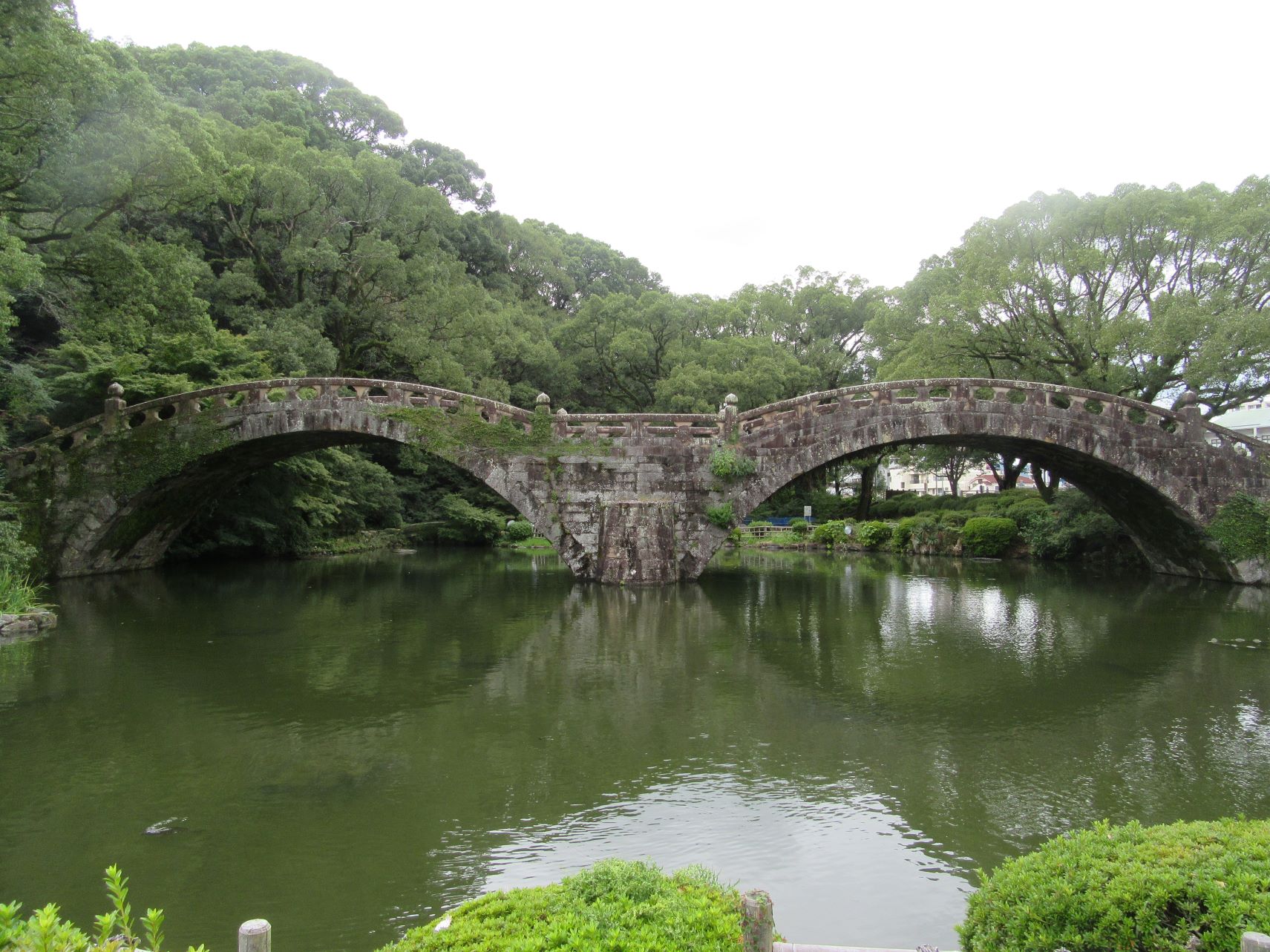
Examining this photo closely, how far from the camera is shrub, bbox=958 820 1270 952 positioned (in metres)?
2.89

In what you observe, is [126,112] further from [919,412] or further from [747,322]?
[747,322]

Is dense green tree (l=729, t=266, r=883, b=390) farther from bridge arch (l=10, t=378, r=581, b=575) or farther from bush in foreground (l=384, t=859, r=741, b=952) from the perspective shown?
bush in foreground (l=384, t=859, r=741, b=952)

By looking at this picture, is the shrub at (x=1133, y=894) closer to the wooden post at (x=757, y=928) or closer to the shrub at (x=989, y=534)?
the wooden post at (x=757, y=928)

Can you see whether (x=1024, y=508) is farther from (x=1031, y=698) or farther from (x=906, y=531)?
(x=1031, y=698)

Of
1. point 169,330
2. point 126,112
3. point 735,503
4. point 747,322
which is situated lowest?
point 735,503

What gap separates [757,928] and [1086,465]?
66.5 feet

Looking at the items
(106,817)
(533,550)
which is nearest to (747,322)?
(533,550)

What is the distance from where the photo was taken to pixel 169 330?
19.5 meters

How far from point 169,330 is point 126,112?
6.01 metres

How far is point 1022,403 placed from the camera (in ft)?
61.6

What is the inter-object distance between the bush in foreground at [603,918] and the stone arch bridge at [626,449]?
50.4 ft

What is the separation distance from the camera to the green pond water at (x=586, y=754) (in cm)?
480

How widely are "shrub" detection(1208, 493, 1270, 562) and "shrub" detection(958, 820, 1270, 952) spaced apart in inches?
731

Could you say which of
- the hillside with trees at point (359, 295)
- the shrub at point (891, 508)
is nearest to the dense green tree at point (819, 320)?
the hillside with trees at point (359, 295)
